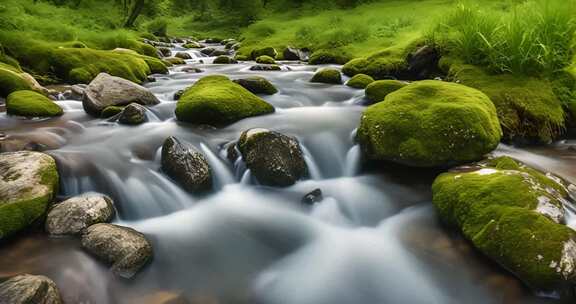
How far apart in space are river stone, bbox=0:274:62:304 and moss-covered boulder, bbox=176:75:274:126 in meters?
4.14

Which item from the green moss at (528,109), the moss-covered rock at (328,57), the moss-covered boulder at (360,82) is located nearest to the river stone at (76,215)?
the green moss at (528,109)

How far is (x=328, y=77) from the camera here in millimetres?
10883

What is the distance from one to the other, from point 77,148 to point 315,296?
4054 mm

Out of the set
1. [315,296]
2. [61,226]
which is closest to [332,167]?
[315,296]

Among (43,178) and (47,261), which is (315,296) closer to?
(47,261)

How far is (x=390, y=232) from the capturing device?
442cm

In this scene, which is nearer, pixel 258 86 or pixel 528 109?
pixel 528 109

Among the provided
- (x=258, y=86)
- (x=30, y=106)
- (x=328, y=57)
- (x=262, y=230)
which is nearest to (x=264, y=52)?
(x=328, y=57)

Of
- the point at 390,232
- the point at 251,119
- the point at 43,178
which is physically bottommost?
the point at 390,232

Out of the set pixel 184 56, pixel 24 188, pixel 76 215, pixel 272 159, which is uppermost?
pixel 24 188

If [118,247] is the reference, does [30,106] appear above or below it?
above

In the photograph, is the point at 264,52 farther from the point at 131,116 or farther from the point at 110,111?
the point at 131,116

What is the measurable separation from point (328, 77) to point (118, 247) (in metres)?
8.31

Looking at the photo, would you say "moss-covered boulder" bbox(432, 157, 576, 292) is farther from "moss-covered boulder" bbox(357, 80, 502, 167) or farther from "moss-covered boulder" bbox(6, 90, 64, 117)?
"moss-covered boulder" bbox(6, 90, 64, 117)
